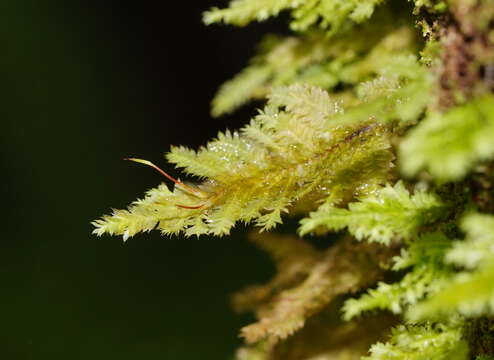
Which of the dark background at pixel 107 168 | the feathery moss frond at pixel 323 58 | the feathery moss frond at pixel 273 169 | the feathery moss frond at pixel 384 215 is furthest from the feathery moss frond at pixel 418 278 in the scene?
the dark background at pixel 107 168

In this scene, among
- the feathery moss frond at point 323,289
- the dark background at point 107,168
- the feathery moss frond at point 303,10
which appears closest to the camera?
the feathery moss frond at point 303,10

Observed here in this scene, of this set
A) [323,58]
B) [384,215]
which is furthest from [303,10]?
[384,215]

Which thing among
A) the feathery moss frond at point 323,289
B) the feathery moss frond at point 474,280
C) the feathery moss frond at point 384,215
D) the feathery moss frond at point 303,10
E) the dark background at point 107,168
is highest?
the dark background at point 107,168

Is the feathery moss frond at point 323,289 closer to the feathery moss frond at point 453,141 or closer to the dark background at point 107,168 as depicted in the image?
the feathery moss frond at point 453,141

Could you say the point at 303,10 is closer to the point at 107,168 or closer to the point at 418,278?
the point at 418,278

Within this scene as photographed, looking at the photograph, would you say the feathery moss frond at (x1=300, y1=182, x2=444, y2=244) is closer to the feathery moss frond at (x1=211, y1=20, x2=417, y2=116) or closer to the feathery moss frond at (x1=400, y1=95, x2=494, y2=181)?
the feathery moss frond at (x1=400, y1=95, x2=494, y2=181)
